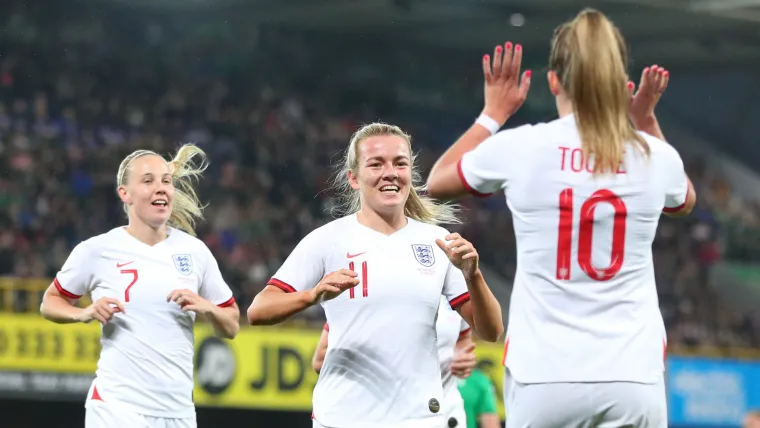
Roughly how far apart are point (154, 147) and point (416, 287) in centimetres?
1550

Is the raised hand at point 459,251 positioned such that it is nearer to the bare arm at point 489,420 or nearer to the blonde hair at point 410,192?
the blonde hair at point 410,192

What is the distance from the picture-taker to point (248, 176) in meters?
20.2

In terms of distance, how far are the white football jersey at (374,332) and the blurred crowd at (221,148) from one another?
1208 centimetres

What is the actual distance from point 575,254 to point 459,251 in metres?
0.49

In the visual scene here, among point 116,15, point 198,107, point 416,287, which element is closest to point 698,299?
point 198,107

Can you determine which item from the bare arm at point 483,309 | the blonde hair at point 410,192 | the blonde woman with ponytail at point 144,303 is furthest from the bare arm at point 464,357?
the bare arm at point 483,309

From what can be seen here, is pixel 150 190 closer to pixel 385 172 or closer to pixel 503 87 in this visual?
pixel 385 172

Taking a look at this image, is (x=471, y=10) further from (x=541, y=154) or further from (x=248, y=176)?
(x=541, y=154)

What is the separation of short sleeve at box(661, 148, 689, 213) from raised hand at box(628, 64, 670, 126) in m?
0.26

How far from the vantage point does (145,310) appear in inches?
244

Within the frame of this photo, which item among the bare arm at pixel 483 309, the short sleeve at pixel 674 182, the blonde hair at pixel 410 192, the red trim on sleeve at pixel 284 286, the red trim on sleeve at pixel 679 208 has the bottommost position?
the bare arm at pixel 483 309

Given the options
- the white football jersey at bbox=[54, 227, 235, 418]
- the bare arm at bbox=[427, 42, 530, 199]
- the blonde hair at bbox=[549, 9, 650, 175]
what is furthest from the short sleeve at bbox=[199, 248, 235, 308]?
the blonde hair at bbox=[549, 9, 650, 175]

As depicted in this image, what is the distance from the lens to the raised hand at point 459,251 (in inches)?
150

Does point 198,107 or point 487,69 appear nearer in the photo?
point 487,69
